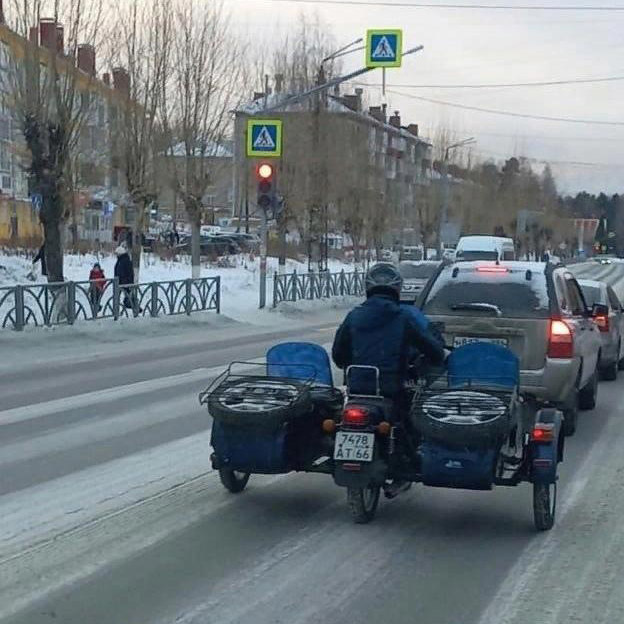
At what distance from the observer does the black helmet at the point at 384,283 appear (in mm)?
7586

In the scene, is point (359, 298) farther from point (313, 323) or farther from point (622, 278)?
point (622, 278)

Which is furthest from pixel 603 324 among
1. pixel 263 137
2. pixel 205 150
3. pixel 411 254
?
pixel 411 254

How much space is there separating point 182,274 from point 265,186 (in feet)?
35.5

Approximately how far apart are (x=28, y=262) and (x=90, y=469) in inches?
1101

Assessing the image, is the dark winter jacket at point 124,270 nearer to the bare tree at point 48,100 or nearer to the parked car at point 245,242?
the bare tree at point 48,100

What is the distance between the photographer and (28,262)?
35.9 m

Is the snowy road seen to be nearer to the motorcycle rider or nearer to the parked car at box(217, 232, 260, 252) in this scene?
the motorcycle rider

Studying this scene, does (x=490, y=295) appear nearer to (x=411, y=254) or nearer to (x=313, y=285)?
(x=313, y=285)

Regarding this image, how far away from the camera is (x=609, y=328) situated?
50.3 ft

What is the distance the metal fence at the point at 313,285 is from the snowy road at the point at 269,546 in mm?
23200

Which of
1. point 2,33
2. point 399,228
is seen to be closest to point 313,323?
point 2,33

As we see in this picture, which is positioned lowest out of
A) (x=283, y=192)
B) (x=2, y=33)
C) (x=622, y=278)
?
(x=622, y=278)

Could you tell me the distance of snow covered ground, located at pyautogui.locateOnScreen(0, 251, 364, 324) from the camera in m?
31.7

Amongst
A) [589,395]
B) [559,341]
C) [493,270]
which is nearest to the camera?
[559,341]
